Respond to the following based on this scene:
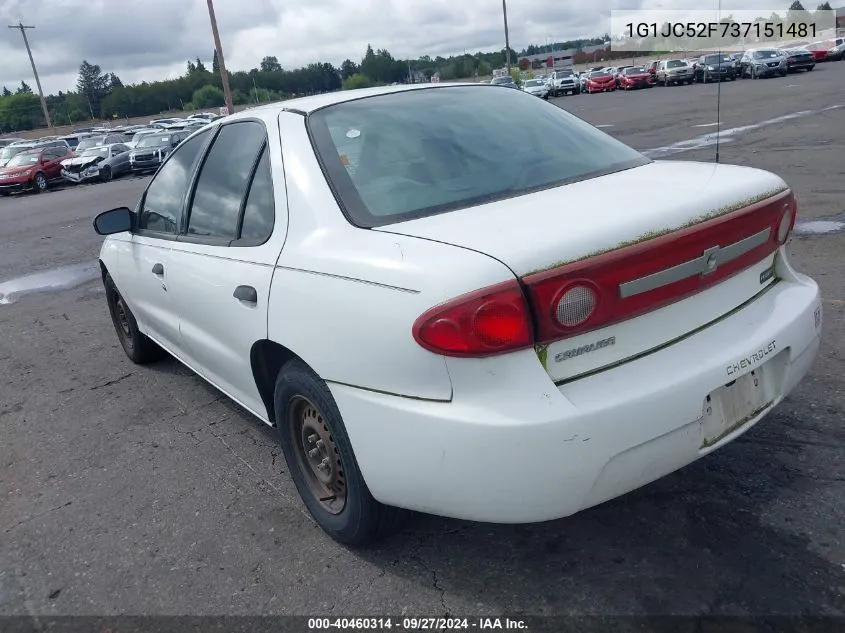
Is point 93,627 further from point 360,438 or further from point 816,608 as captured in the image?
point 816,608

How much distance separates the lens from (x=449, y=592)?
2604 mm

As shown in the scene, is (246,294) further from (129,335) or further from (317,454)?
(129,335)

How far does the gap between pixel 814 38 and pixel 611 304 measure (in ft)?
230

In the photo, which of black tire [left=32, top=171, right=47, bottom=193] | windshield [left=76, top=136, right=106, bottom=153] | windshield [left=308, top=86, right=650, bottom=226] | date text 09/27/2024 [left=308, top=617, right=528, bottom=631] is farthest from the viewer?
windshield [left=76, top=136, right=106, bottom=153]

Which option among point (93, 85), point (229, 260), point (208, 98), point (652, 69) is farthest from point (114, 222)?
point (93, 85)

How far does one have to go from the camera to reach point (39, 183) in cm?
2581

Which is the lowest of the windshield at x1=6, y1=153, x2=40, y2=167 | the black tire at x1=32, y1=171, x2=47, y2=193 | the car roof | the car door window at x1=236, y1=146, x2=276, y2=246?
the black tire at x1=32, y1=171, x2=47, y2=193

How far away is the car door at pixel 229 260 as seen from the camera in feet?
9.91

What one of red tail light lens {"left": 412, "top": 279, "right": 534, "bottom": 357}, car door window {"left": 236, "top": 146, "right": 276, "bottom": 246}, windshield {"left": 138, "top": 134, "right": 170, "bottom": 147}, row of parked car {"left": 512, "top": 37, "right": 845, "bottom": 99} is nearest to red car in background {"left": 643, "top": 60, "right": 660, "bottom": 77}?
row of parked car {"left": 512, "top": 37, "right": 845, "bottom": 99}

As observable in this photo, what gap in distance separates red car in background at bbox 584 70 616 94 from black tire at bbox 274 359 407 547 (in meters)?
51.9

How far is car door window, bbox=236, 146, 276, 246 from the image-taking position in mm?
3023

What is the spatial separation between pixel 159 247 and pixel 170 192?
33cm

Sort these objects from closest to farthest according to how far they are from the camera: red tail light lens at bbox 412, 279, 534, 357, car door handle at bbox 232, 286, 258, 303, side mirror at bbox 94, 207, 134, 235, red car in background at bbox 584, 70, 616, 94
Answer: red tail light lens at bbox 412, 279, 534, 357
car door handle at bbox 232, 286, 258, 303
side mirror at bbox 94, 207, 134, 235
red car in background at bbox 584, 70, 616, 94

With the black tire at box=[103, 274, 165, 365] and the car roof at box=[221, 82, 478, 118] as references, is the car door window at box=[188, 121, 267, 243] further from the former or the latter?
the black tire at box=[103, 274, 165, 365]
